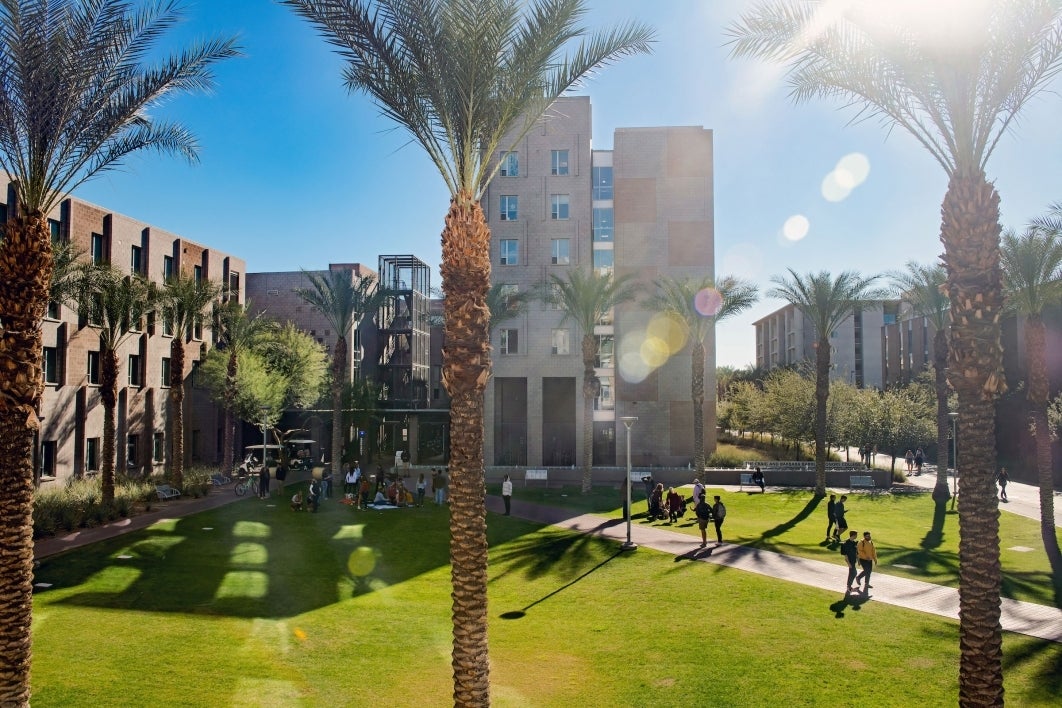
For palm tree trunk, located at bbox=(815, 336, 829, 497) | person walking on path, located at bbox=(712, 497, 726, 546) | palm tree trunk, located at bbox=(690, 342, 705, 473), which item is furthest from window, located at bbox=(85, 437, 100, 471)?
palm tree trunk, located at bbox=(815, 336, 829, 497)

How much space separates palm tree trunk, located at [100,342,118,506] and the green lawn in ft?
51.8

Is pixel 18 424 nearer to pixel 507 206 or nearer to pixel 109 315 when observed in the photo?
pixel 109 315

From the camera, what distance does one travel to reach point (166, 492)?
28.6 metres

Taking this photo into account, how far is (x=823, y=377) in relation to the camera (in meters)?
33.6

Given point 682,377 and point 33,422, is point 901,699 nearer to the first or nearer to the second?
point 33,422

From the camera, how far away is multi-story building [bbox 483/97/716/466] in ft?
144

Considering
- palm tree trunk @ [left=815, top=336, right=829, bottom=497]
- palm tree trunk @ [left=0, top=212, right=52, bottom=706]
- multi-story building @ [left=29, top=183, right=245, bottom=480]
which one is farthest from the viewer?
palm tree trunk @ [left=815, top=336, right=829, bottom=497]

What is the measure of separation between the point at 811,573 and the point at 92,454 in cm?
3360

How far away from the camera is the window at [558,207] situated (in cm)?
4469

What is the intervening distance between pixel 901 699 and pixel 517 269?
36.4 meters

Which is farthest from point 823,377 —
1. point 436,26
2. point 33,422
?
point 33,422

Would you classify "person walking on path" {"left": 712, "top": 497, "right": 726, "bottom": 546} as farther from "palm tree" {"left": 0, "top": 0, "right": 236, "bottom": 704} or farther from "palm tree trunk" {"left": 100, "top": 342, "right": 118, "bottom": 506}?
"palm tree trunk" {"left": 100, "top": 342, "right": 118, "bottom": 506}

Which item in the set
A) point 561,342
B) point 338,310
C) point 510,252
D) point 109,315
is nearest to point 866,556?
point 109,315

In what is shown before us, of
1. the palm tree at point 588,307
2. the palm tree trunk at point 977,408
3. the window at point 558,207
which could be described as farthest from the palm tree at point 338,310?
the palm tree trunk at point 977,408
